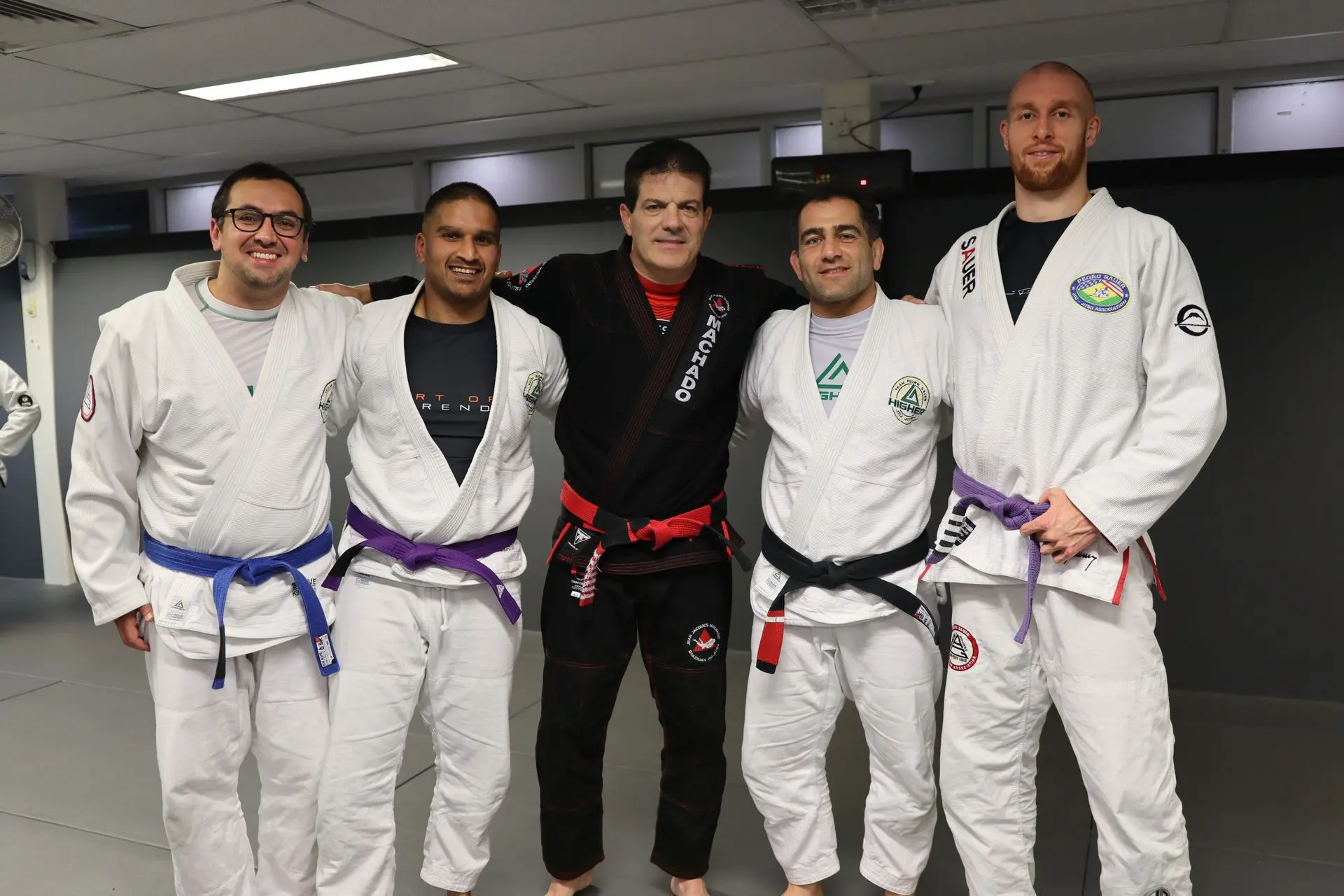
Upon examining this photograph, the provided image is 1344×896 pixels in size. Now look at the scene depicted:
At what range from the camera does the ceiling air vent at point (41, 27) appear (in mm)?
2934

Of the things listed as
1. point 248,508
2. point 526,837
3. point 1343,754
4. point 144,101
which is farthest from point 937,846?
point 144,101

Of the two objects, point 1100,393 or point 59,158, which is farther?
point 59,158

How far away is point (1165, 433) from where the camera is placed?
1856 mm

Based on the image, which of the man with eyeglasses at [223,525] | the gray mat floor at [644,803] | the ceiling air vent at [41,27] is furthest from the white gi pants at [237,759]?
the ceiling air vent at [41,27]

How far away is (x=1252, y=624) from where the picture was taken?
148 inches

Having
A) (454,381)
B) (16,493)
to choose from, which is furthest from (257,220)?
(16,493)

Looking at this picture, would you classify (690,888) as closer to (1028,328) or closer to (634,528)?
(634,528)

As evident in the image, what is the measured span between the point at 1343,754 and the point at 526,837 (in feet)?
8.50

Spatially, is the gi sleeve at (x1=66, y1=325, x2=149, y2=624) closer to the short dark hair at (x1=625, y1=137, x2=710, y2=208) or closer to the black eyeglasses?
the black eyeglasses

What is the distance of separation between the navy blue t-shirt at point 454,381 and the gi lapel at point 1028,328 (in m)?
1.02

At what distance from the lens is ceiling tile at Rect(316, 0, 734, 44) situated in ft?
9.57

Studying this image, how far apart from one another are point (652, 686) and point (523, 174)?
3.32 meters

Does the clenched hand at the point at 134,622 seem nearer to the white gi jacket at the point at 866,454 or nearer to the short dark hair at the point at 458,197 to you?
the short dark hair at the point at 458,197

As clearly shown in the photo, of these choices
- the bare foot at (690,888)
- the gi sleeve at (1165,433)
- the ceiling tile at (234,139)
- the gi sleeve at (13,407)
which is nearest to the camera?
the gi sleeve at (1165,433)
